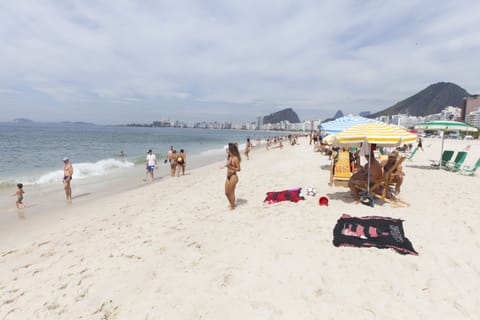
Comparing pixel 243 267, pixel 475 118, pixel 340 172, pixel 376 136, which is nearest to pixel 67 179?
pixel 243 267

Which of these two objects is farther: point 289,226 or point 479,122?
point 479,122

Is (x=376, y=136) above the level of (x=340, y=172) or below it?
above

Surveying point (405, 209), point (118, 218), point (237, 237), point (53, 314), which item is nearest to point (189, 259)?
point (237, 237)

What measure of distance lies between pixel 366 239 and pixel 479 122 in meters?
138

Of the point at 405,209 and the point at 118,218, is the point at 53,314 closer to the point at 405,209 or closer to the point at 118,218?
the point at 118,218

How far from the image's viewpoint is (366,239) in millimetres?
3744

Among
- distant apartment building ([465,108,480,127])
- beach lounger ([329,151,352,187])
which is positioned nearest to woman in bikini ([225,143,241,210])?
beach lounger ([329,151,352,187])

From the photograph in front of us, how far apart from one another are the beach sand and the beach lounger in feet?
6.42

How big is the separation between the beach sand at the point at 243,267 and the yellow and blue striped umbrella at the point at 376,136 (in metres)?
1.38

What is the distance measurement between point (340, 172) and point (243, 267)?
18.0ft

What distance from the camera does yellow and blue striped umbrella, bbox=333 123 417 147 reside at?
16.3 feet

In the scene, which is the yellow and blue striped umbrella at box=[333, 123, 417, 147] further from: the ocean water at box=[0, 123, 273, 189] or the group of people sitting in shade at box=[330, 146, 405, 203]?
the ocean water at box=[0, 123, 273, 189]

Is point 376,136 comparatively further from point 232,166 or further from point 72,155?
point 72,155

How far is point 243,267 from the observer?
10.6 ft
